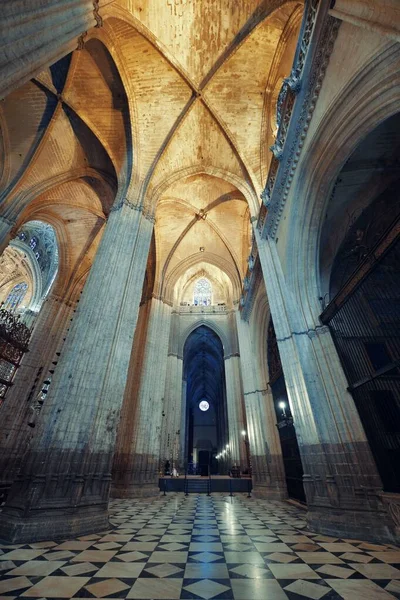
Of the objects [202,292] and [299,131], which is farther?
[202,292]

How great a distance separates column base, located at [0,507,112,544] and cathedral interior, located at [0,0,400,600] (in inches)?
1.2

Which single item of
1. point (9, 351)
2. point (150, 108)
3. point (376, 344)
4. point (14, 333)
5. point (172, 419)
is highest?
point (150, 108)

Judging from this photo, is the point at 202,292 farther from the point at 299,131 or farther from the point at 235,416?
the point at 299,131

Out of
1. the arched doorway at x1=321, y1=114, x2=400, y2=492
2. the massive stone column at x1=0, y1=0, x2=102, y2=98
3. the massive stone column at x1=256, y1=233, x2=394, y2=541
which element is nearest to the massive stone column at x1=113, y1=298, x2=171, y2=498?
the massive stone column at x1=256, y1=233, x2=394, y2=541

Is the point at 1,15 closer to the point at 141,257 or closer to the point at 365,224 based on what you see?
the point at 141,257

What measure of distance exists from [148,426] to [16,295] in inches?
540

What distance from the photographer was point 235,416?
50.4ft

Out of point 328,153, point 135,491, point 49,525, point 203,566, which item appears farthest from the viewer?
point 135,491

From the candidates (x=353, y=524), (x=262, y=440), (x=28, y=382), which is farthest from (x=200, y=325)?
(x=353, y=524)

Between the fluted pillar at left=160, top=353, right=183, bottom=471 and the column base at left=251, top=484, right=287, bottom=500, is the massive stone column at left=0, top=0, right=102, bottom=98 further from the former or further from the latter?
the fluted pillar at left=160, top=353, right=183, bottom=471

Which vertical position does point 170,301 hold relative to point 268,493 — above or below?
above

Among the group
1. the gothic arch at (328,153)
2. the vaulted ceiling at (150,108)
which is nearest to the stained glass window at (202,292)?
the vaulted ceiling at (150,108)

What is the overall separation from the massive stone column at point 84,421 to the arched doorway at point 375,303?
492 centimetres

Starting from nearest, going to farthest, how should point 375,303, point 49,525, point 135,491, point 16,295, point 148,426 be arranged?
1. point 49,525
2. point 375,303
3. point 135,491
4. point 148,426
5. point 16,295
